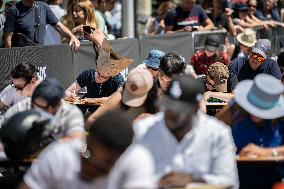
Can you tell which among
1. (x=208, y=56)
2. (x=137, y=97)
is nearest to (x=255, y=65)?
(x=208, y=56)

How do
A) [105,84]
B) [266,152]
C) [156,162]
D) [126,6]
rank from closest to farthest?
[156,162], [266,152], [105,84], [126,6]

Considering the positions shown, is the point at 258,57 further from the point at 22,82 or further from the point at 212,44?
the point at 22,82

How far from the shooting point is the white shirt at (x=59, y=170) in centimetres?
521

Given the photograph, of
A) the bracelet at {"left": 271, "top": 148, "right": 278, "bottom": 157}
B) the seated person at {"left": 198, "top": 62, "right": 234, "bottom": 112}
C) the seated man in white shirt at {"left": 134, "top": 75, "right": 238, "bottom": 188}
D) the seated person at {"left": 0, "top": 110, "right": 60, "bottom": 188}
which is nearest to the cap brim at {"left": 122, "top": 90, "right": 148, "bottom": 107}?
the seated person at {"left": 0, "top": 110, "right": 60, "bottom": 188}

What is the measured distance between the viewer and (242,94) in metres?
7.14

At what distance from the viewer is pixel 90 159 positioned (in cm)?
513

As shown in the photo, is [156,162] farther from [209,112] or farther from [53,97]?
[209,112]

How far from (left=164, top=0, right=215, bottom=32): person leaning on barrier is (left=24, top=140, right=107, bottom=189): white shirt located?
37.1 ft

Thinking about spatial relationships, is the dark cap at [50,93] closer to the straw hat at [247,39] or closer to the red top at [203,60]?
the red top at [203,60]

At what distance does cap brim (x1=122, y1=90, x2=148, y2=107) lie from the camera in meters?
7.85

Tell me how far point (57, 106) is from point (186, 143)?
5.11 feet

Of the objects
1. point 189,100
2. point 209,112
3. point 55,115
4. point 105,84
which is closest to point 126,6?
point 105,84

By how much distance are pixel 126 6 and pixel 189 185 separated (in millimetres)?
10668

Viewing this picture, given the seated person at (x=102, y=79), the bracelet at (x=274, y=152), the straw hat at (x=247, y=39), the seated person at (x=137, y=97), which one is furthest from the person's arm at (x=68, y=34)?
the bracelet at (x=274, y=152)
